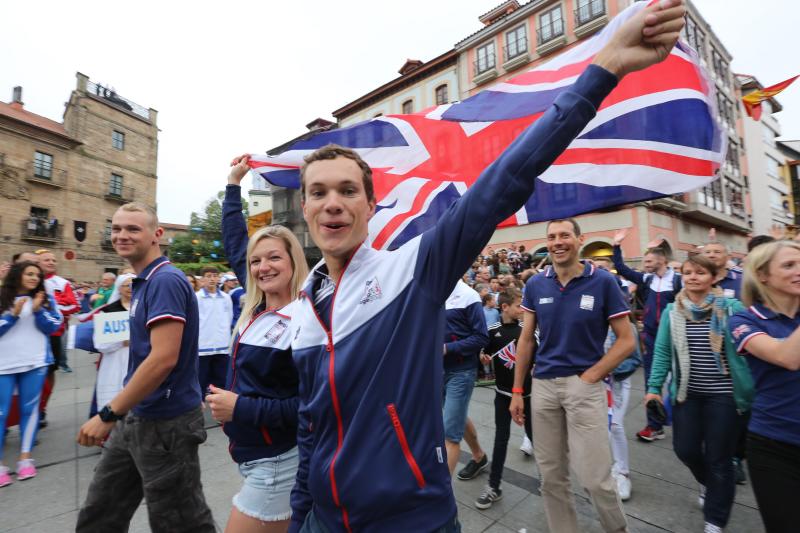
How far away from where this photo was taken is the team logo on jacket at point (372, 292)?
48.9 inches

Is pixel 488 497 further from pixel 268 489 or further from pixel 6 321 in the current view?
pixel 6 321

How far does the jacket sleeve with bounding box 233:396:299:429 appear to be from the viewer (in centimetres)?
182

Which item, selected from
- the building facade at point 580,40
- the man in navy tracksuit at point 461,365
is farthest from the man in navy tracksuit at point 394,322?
the building facade at point 580,40

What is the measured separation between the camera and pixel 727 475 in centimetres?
272

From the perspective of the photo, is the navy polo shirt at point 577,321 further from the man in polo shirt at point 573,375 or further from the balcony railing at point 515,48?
the balcony railing at point 515,48

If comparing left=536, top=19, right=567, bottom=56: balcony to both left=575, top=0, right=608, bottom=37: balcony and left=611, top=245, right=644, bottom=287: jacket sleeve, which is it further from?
left=611, top=245, right=644, bottom=287: jacket sleeve

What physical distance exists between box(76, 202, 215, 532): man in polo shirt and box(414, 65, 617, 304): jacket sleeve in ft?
5.97

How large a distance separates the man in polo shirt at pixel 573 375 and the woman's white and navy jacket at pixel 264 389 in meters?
1.89

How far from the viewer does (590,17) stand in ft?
66.2

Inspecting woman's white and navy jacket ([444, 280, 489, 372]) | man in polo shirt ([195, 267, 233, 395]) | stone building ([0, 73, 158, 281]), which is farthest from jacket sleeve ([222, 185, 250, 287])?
stone building ([0, 73, 158, 281])

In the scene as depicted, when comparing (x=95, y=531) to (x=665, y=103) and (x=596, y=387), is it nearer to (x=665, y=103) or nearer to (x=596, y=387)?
(x=596, y=387)

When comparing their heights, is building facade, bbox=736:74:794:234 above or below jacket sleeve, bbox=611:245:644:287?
above

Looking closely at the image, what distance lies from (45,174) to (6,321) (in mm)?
32779

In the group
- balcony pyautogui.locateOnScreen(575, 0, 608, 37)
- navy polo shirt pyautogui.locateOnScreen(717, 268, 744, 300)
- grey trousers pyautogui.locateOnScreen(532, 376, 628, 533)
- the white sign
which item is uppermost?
balcony pyautogui.locateOnScreen(575, 0, 608, 37)
